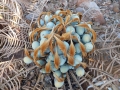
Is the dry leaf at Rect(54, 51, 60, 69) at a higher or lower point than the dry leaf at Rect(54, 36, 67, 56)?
lower

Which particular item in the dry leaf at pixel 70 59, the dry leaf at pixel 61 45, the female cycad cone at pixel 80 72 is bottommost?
the female cycad cone at pixel 80 72

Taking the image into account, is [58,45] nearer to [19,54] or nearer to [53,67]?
[53,67]

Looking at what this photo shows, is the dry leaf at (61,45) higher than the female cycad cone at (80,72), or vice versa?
the dry leaf at (61,45)

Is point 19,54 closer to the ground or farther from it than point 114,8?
→ closer to the ground

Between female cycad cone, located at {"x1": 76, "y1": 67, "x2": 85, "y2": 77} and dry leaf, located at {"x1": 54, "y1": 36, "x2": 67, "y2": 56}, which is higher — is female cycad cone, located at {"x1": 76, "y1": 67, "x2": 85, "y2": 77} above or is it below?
below

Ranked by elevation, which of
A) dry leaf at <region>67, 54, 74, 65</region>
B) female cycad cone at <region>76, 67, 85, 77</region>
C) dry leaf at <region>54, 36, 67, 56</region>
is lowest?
female cycad cone at <region>76, 67, 85, 77</region>

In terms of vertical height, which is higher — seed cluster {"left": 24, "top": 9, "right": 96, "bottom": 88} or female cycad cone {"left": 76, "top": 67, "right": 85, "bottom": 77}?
seed cluster {"left": 24, "top": 9, "right": 96, "bottom": 88}

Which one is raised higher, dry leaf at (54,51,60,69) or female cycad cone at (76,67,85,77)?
dry leaf at (54,51,60,69)

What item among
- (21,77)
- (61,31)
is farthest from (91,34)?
(21,77)

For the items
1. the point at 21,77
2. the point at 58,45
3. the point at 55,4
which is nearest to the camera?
the point at 58,45
